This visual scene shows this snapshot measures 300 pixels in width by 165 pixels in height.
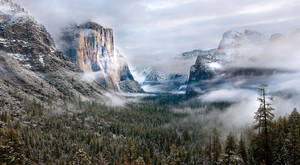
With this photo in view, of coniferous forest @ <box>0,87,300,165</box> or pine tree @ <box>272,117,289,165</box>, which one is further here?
pine tree @ <box>272,117,289,165</box>

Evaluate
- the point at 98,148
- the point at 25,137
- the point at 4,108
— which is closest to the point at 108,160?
the point at 98,148

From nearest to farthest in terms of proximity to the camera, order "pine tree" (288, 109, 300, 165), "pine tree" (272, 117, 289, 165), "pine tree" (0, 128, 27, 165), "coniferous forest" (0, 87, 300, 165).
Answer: "pine tree" (288, 109, 300, 165), "coniferous forest" (0, 87, 300, 165), "pine tree" (272, 117, 289, 165), "pine tree" (0, 128, 27, 165)

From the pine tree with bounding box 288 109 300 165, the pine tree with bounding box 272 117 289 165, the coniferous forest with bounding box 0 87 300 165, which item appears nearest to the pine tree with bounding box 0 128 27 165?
the coniferous forest with bounding box 0 87 300 165

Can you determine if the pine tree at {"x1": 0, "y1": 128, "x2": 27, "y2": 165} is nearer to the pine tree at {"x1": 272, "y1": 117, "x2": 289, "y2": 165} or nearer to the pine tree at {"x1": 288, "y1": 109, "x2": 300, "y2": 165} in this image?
the pine tree at {"x1": 272, "y1": 117, "x2": 289, "y2": 165}

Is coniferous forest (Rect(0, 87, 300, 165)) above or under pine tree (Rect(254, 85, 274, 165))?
under

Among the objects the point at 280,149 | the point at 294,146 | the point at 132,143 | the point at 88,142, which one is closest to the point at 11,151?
the point at 280,149

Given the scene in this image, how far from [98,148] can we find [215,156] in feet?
300

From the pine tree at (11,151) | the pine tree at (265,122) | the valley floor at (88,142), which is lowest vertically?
the valley floor at (88,142)

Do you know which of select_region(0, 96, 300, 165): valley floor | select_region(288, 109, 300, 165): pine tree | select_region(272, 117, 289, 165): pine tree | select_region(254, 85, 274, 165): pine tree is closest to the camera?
select_region(254, 85, 274, 165): pine tree

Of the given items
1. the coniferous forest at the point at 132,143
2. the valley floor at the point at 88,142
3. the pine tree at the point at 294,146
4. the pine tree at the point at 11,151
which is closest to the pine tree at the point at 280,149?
the coniferous forest at the point at 132,143

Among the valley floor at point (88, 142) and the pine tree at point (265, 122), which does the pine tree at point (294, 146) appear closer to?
the pine tree at point (265, 122)

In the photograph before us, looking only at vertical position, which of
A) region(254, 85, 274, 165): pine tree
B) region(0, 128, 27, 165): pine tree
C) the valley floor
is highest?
region(254, 85, 274, 165): pine tree

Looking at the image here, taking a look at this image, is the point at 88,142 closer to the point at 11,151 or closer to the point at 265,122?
the point at 11,151

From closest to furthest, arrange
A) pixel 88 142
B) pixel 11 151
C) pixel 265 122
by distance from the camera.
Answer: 1. pixel 265 122
2. pixel 11 151
3. pixel 88 142
